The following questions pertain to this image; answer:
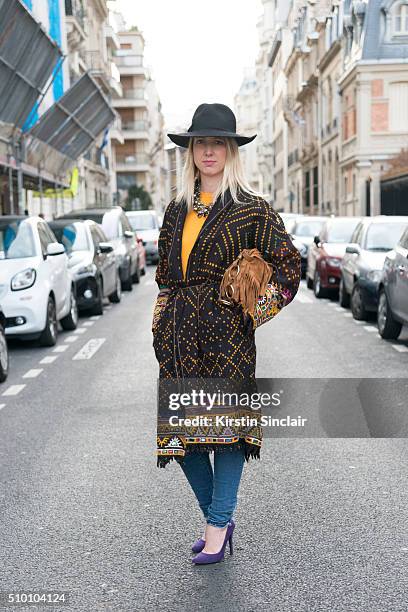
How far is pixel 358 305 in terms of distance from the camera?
14.4 meters

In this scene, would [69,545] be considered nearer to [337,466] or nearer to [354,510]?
[354,510]

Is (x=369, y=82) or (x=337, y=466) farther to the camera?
(x=369, y=82)

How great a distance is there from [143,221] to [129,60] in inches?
2687

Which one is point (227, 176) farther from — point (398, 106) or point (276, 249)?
point (398, 106)

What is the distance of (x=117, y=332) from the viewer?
45.6ft

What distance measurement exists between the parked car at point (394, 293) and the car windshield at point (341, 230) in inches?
245

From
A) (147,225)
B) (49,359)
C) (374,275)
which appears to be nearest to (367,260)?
(374,275)

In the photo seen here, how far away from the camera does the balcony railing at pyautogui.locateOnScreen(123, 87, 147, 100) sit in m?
96.8

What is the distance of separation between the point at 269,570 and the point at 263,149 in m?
111

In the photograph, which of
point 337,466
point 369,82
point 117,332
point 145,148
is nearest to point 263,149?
point 145,148

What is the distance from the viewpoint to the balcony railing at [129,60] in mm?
96750

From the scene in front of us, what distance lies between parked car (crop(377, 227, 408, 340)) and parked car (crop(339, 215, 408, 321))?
1044 millimetres

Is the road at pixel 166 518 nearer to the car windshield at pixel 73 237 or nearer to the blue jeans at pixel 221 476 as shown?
the blue jeans at pixel 221 476

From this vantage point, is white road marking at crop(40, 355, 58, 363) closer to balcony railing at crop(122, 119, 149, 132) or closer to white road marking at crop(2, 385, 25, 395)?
white road marking at crop(2, 385, 25, 395)
